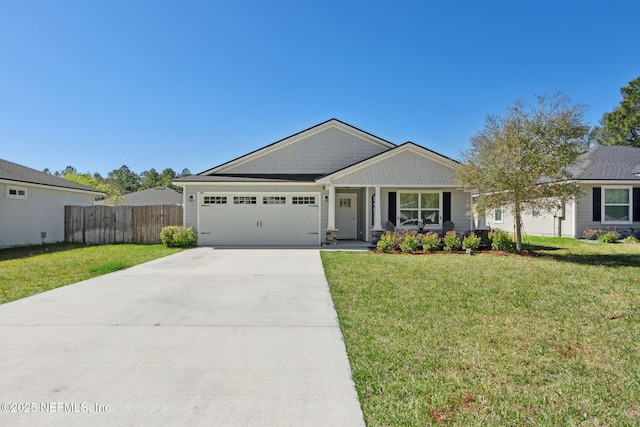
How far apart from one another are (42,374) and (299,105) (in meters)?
17.4

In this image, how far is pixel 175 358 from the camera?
354 centimetres

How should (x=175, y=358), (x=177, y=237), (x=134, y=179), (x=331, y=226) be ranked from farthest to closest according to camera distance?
(x=134, y=179) → (x=331, y=226) → (x=177, y=237) → (x=175, y=358)

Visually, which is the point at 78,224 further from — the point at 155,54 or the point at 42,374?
the point at 42,374

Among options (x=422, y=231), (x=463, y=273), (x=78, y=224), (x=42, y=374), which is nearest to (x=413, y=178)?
(x=422, y=231)

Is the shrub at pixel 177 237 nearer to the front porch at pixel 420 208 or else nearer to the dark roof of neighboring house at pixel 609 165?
the front porch at pixel 420 208

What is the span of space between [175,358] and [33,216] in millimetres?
15435

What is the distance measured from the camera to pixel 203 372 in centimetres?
323

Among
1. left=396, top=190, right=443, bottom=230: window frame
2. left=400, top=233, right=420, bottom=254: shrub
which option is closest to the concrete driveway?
left=400, top=233, right=420, bottom=254: shrub

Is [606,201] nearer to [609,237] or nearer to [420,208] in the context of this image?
[609,237]

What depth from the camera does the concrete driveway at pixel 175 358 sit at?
2596 mm

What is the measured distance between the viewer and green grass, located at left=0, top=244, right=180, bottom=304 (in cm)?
688

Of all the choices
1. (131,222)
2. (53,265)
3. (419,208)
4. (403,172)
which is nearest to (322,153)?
(403,172)

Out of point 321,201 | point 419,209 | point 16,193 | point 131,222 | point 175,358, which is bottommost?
point 175,358

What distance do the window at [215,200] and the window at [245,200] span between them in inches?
18.6
